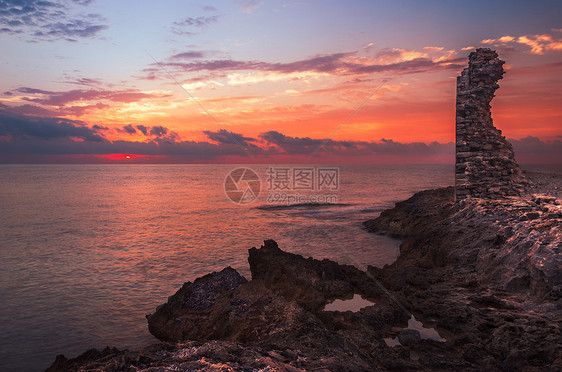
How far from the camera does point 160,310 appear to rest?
367 inches

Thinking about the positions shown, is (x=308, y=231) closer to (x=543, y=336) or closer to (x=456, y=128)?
(x=456, y=128)

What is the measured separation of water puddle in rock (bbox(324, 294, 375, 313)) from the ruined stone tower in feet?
29.1

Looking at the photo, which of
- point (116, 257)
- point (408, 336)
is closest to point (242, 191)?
point (116, 257)

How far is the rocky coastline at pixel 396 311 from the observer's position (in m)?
4.92

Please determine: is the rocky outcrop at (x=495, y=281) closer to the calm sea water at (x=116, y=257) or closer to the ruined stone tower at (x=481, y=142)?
the ruined stone tower at (x=481, y=142)

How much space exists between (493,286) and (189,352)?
8.00m

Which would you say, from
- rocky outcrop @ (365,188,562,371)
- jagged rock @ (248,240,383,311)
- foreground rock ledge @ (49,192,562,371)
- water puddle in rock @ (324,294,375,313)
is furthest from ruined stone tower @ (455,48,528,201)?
water puddle in rock @ (324,294,375,313)

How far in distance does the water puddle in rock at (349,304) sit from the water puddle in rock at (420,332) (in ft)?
4.75

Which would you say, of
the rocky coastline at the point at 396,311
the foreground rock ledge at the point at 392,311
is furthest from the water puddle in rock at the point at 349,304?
the foreground rock ledge at the point at 392,311

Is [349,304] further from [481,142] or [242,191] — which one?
[242,191]

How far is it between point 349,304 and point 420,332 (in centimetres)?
223

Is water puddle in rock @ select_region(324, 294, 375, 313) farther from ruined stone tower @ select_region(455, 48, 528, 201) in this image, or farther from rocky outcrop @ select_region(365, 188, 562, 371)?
ruined stone tower @ select_region(455, 48, 528, 201)

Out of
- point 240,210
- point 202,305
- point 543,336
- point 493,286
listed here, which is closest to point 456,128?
point 493,286

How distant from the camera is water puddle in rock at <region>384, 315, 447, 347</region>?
7.15 m
